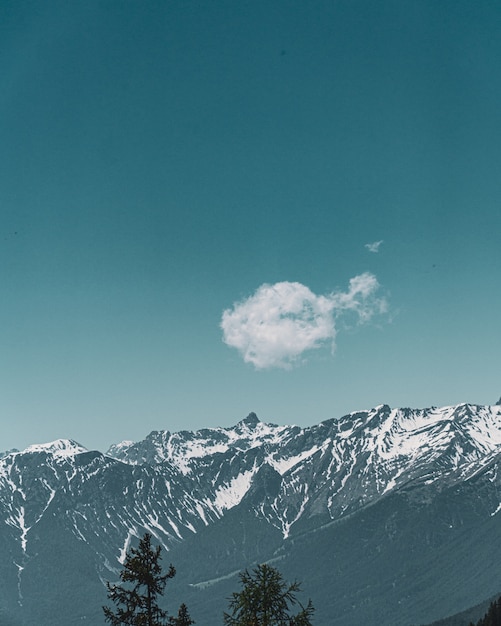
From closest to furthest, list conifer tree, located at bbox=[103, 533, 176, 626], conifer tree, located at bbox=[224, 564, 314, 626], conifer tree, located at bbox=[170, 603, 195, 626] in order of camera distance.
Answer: conifer tree, located at bbox=[103, 533, 176, 626] < conifer tree, located at bbox=[170, 603, 195, 626] < conifer tree, located at bbox=[224, 564, 314, 626]

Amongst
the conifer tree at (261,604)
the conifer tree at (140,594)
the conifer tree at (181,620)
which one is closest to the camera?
the conifer tree at (140,594)

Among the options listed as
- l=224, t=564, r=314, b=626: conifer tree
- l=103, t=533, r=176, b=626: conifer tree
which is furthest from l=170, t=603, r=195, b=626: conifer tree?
l=224, t=564, r=314, b=626: conifer tree

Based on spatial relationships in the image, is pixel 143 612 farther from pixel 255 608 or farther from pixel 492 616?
pixel 492 616

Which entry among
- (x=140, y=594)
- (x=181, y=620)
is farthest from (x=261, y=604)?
(x=140, y=594)

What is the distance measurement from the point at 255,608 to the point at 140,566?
7567 millimetres

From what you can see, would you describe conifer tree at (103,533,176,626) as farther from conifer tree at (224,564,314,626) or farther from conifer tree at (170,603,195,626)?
conifer tree at (224,564,314,626)

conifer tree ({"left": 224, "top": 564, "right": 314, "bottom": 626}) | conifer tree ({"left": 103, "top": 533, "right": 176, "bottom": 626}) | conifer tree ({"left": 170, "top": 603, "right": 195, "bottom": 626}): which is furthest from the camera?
conifer tree ({"left": 224, "top": 564, "right": 314, "bottom": 626})

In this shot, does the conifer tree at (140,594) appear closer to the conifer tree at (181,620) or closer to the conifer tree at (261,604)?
the conifer tree at (181,620)

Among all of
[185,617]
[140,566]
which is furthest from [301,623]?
[140,566]

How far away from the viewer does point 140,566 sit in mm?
36031

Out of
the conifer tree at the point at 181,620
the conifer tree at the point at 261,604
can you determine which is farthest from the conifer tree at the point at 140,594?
the conifer tree at the point at 261,604

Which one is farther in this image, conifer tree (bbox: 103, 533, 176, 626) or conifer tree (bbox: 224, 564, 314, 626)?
conifer tree (bbox: 224, 564, 314, 626)

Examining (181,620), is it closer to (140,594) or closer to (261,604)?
(140,594)

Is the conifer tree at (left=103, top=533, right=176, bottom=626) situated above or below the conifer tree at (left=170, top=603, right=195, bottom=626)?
above
